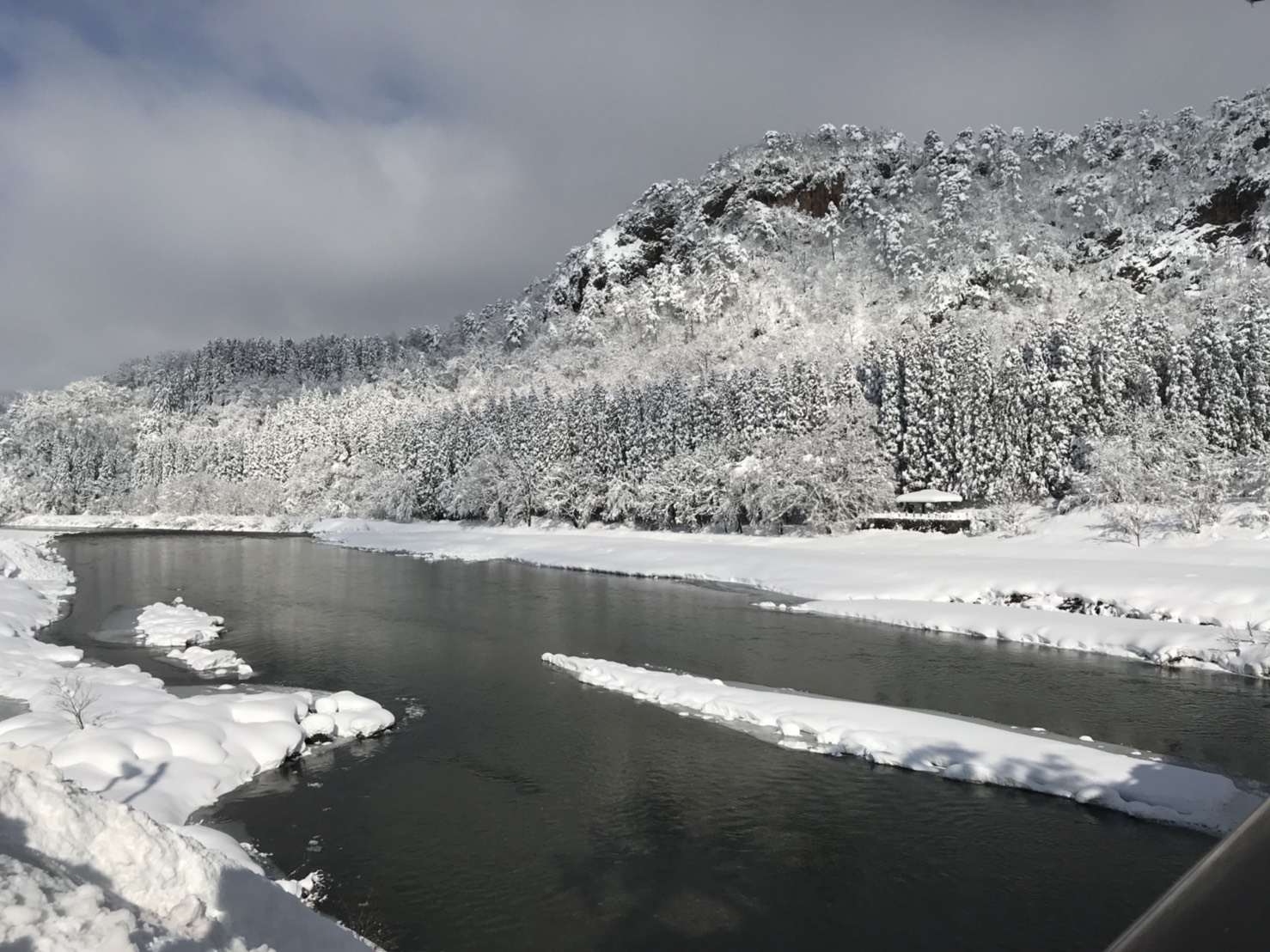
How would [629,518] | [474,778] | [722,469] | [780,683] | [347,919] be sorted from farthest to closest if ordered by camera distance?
[629,518] < [722,469] < [780,683] < [474,778] < [347,919]

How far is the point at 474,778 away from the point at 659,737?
4053 mm

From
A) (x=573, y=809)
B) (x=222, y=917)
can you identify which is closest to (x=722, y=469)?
(x=573, y=809)

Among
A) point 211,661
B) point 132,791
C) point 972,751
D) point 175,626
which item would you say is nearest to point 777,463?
point 175,626

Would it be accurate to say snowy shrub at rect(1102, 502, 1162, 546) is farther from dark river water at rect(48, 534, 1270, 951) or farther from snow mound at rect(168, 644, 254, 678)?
snow mound at rect(168, 644, 254, 678)

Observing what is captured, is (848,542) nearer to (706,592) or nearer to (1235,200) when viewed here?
(706,592)

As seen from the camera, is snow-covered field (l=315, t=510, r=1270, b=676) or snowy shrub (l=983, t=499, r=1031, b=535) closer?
snow-covered field (l=315, t=510, r=1270, b=676)

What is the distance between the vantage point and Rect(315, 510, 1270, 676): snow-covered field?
23.6 meters

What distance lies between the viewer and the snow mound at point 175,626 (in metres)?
24.3

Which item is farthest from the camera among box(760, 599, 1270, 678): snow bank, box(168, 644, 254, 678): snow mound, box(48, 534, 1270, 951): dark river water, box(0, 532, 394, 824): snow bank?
box(760, 599, 1270, 678): snow bank

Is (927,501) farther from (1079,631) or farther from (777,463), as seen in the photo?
→ (1079,631)

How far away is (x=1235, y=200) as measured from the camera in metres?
91.2

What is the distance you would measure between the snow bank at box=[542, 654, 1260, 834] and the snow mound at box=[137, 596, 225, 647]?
49.9 feet

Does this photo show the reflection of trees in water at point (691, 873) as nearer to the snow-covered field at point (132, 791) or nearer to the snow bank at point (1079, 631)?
the snow-covered field at point (132, 791)

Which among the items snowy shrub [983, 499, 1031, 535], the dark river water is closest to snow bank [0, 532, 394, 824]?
the dark river water
